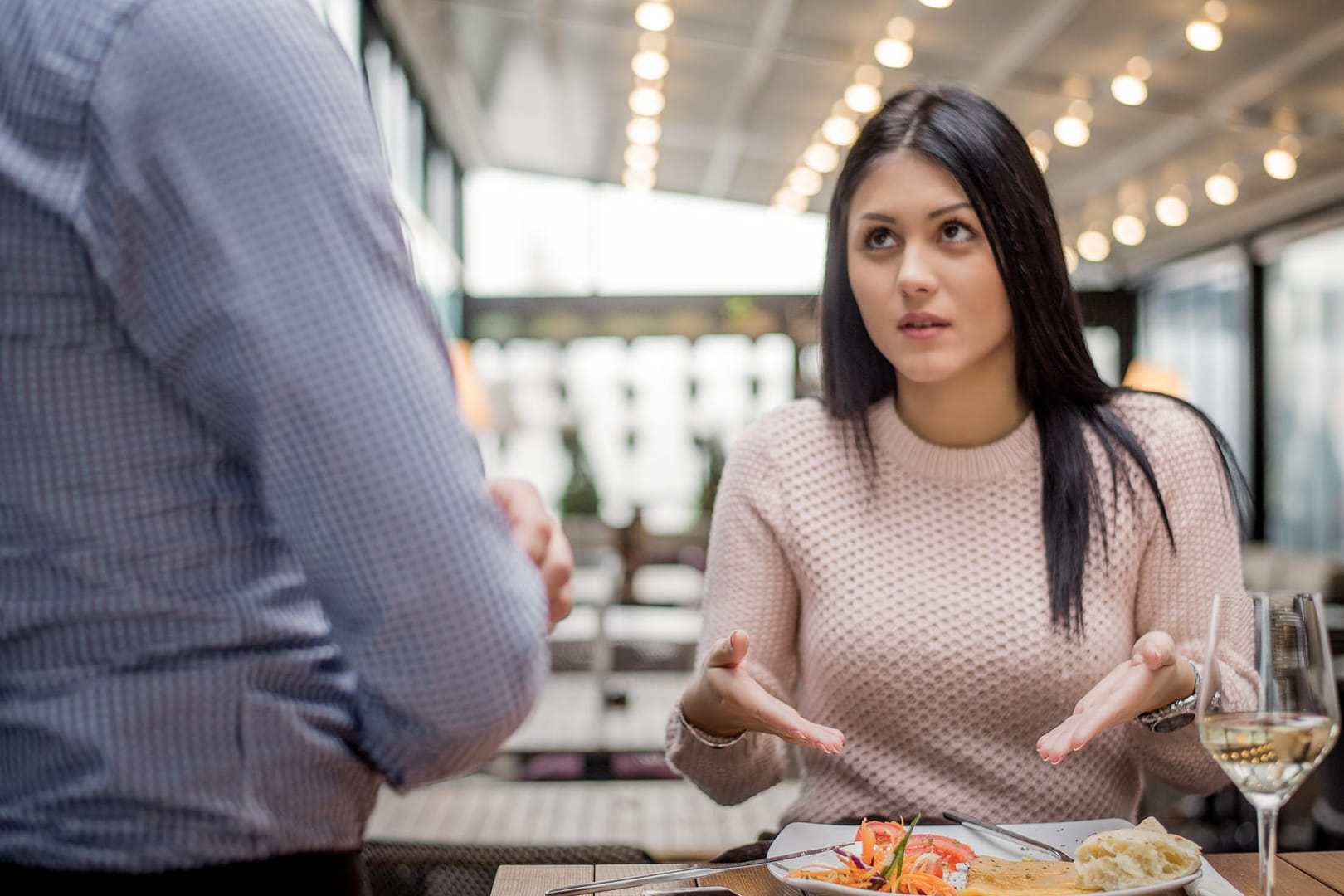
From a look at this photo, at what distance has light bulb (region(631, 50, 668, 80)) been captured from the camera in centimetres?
732

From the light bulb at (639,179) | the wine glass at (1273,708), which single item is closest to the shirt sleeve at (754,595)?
the wine glass at (1273,708)

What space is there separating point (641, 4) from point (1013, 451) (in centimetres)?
552

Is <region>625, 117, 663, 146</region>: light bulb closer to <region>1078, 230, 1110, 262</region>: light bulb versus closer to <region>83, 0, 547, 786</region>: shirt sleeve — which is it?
<region>1078, 230, 1110, 262</region>: light bulb

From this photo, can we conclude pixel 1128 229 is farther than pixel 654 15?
Yes

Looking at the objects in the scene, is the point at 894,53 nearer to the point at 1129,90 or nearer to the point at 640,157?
the point at 1129,90

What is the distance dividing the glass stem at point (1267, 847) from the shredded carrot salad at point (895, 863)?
217 millimetres

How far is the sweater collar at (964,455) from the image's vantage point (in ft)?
4.94

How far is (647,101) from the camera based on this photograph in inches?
327

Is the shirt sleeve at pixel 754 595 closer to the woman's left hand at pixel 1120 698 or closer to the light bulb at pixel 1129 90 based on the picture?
the woman's left hand at pixel 1120 698

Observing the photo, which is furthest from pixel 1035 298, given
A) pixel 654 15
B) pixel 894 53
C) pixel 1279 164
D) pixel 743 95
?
pixel 1279 164

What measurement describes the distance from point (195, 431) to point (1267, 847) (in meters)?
0.73

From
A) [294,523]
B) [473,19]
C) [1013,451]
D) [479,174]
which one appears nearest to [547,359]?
[479,174]

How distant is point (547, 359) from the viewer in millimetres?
11297

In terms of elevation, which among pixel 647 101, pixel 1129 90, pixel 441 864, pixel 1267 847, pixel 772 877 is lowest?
pixel 441 864
